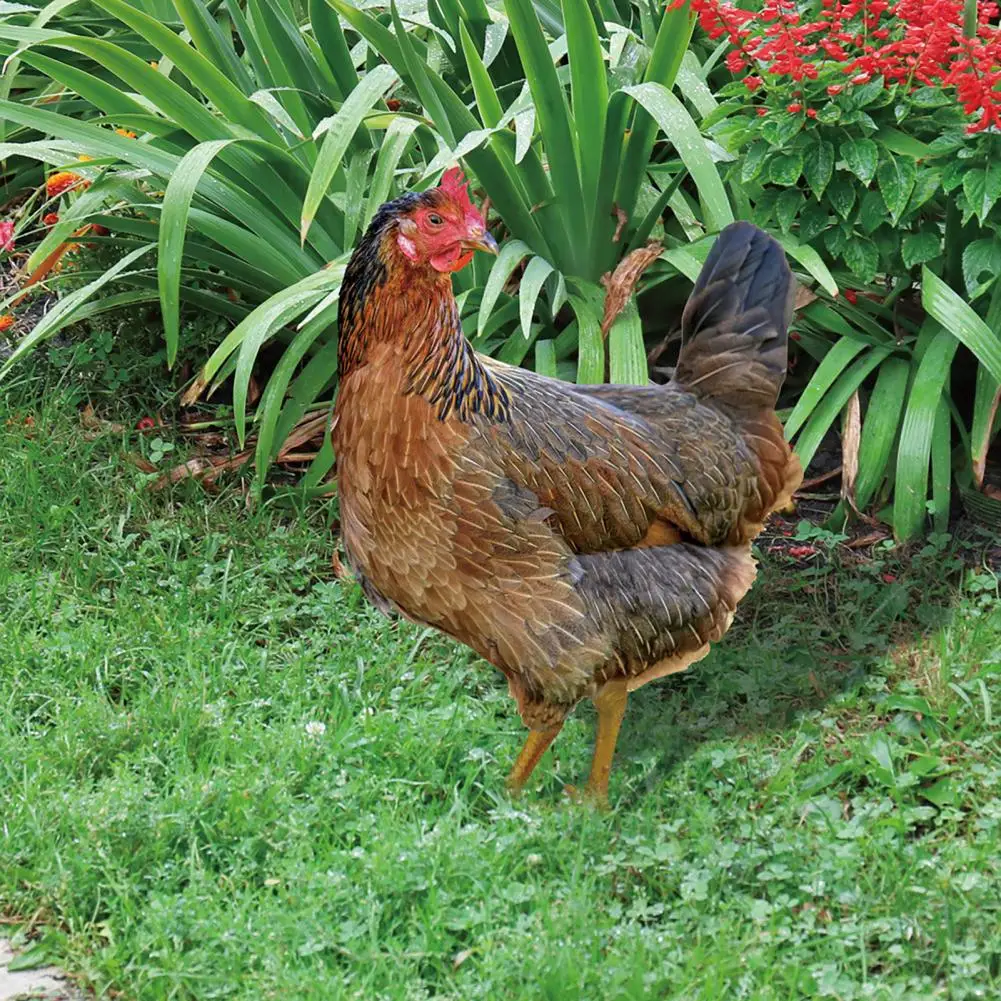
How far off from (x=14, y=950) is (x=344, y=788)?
0.78 metres

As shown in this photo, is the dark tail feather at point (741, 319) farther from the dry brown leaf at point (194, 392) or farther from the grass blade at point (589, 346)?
the dry brown leaf at point (194, 392)

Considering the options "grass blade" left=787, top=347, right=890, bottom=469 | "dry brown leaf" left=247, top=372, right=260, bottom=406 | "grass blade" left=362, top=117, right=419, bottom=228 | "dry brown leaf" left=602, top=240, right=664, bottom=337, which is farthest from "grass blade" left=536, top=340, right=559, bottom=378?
"dry brown leaf" left=247, top=372, right=260, bottom=406

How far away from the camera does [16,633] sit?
3.94 metres

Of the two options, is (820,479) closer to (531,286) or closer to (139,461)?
(531,286)

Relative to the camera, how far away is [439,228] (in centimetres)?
296

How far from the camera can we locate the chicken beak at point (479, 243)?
2965mm

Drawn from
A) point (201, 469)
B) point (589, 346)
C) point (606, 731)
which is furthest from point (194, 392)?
point (606, 731)

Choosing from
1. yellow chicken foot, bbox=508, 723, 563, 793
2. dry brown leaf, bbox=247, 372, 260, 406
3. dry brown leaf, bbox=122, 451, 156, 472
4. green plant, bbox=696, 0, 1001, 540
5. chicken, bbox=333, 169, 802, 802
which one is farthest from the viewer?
dry brown leaf, bbox=247, 372, 260, 406

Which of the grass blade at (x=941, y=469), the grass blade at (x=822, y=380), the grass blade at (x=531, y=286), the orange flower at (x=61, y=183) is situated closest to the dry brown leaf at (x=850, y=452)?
the grass blade at (x=822, y=380)

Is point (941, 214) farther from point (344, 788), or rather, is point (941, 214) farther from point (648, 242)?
point (344, 788)

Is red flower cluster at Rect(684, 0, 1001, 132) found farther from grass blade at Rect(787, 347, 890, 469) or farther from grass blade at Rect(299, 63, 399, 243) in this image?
grass blade at Rect(299, 63, 399, 243)

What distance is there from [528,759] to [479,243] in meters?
1.26

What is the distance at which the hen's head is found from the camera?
9.71ft

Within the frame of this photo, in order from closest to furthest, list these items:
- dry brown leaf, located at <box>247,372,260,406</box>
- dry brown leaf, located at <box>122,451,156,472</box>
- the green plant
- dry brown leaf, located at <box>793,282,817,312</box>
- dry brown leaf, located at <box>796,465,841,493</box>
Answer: the green plant
dry brown leaf, located at <box>793,282,817,312</box>
dry brown leaf, located at <box>796,465,841,493</box>
dry brown leaf, located at <box>122,451,156,472</box>
dry brown leaf, located at <box>247,372,260,406</box>
